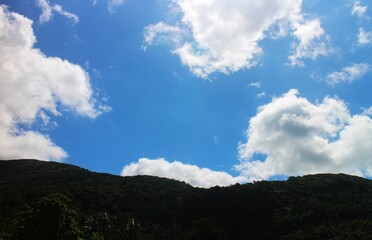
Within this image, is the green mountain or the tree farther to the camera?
the green mountain

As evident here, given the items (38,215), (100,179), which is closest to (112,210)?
(100,179)

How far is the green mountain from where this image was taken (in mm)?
98125

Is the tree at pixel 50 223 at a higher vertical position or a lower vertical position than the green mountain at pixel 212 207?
lower

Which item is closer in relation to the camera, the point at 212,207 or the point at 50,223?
the point at 50,223

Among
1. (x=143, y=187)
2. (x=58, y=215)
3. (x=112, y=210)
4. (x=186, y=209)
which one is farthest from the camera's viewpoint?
(x=143, y=187)

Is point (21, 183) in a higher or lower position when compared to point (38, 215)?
higher

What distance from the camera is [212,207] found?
11944cm

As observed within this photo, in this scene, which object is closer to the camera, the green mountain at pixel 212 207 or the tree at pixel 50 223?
the tree at pixel 50 223

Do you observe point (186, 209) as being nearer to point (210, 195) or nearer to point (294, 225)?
point (210, 195)

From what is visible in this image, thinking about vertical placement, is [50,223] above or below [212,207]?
below

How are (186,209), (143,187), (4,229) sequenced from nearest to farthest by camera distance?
(4,229)
(186,209)
(143,187)

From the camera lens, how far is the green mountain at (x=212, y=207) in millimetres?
98125

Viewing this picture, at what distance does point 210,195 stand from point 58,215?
81.6 m

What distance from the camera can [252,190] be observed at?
126000 millimetres
